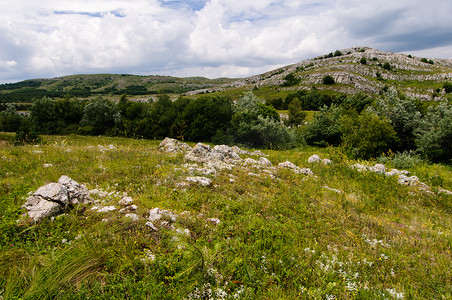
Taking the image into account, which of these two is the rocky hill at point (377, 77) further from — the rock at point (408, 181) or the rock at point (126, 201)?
the rock at point (126, 201)

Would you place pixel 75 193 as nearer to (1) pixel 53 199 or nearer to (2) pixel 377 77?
(1) pixel 53 199

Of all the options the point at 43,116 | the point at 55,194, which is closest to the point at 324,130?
the point at 55,194

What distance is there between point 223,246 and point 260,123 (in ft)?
81.9

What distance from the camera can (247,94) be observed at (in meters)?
39.9

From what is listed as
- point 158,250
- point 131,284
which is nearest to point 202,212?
point 158,250

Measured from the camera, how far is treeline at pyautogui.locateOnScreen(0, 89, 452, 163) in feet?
69.8

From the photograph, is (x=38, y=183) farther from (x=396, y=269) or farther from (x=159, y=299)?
(x=396, y=269)

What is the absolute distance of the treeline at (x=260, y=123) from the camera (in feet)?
69.8

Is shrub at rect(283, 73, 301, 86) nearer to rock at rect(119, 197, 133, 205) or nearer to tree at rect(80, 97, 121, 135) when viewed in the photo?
tree at rect(80, 97, 121, 135)

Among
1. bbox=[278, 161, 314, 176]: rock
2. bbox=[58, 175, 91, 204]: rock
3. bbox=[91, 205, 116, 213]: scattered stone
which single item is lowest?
bbox=[278, 161, 314, 176]: rock

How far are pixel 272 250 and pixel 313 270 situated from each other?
0.95 metres

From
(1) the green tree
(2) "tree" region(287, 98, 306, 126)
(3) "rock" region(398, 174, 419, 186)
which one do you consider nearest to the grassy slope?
(3) "rock" region(398, 174, 419, 186)

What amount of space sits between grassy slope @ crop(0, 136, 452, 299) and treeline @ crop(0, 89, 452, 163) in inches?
659

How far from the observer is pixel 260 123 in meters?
28.3
